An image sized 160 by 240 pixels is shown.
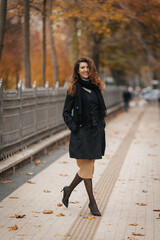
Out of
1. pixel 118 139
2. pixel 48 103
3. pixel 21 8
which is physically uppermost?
pixel 21 8

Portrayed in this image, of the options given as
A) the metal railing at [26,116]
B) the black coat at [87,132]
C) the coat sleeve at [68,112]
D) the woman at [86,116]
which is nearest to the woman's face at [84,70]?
the woman at [86,116]

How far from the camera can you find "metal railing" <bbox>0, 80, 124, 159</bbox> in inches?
407

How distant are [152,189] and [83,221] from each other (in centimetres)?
256

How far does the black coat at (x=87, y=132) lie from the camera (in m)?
6.91

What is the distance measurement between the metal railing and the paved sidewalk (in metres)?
0.93

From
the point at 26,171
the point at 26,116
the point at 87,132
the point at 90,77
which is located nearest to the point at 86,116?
the point at 87,132

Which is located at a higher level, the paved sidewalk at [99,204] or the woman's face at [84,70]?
the woman's face at [84,70]

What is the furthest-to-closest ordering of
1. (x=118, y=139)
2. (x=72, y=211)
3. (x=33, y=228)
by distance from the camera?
(x=118, y=139) < (x=72, y=211) < (x=33, y=228)

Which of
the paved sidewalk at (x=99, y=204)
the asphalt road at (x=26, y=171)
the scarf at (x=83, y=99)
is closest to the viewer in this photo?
the paved sidewalk at (x=99, y=204)

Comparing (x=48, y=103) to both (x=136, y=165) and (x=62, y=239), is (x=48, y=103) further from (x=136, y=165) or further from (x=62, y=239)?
(x=62, y=239)

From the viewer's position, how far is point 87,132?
273 inches

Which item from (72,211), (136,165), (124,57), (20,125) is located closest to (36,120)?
(20,125)

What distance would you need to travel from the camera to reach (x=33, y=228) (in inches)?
245

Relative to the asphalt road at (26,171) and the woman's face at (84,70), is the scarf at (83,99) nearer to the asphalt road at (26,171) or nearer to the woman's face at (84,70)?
the woman's face at (84,70)
